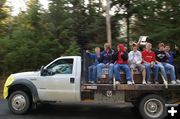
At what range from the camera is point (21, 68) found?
1867 cm

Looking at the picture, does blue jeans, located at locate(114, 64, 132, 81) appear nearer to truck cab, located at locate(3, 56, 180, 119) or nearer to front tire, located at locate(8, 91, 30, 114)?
truck cab, located at locate(3, 56, 180, 119)

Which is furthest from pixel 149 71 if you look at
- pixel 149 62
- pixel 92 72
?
pixel 92 72

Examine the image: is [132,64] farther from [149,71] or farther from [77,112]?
[77,112]

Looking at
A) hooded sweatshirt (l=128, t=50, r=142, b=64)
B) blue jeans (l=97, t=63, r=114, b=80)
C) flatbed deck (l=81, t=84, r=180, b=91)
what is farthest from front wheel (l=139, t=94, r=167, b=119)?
blue jeans (l=97, t=63, r=114, b=80)

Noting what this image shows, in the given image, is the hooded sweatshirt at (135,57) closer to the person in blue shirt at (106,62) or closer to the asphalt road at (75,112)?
the person in blue shirt at (106,62)

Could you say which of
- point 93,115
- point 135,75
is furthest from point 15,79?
point 135,75

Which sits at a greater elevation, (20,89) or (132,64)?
(132,64)

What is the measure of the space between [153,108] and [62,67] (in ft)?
10.1

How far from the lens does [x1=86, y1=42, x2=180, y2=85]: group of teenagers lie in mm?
11273

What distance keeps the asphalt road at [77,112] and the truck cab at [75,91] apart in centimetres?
46

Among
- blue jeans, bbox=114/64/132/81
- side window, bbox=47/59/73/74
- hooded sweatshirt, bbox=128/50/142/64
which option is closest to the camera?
blue jeans, bbox=114/64/132/81

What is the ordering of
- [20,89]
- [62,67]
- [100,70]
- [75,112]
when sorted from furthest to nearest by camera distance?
1. [75,112]
2. [20,89]
3. [62,67]
4. [100,70]

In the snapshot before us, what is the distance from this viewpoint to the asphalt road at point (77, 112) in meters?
11.6

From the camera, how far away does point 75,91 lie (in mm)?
11406
